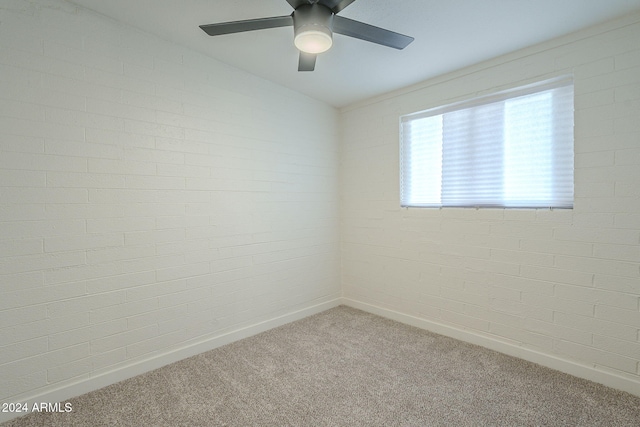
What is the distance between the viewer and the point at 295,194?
3.37 metres

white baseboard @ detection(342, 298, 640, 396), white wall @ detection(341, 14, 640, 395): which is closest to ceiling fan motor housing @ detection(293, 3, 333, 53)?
white wall @ detection(341, 14, 640, 395)

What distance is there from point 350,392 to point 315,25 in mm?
2347

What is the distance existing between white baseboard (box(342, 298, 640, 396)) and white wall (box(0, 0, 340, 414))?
1.39 m

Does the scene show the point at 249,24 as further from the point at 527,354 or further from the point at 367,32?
the point at 527,354

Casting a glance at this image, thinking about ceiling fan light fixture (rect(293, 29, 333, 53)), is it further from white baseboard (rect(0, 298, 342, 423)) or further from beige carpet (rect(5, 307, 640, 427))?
white baseboard (rect(0, 298, 342, 423))

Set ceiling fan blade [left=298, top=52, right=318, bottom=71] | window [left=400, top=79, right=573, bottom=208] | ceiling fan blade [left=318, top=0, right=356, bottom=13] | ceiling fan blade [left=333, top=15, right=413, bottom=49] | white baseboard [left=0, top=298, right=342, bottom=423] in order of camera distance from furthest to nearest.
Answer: window [left=400, top=79, right=573, bottom=208], ceiling fan blade [left=298, top=52, right=318, bottom=71], white baseboard [left=0, top=298, right=342, bottom=423], ceiling fan blade [left=333, top=15, right=413, bottom=49], ceiling fan blade [left=318, top=0, right=356, bottom=13]

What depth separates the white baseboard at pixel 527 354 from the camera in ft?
6.73

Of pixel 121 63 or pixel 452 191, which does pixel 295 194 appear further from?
pixel 121 63

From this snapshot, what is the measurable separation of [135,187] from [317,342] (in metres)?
2.07

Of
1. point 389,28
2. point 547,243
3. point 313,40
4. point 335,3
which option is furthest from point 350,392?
point 389,28

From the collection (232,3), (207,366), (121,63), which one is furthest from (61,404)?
(232,3)

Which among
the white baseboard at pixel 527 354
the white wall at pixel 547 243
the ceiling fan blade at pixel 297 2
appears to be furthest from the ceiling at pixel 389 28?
the white baseboard at pixel 527 354

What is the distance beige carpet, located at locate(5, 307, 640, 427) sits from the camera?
1.78 meters

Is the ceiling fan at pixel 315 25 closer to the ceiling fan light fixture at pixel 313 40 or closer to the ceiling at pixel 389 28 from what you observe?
the ceiling fan light fixture at pixel 313 40
